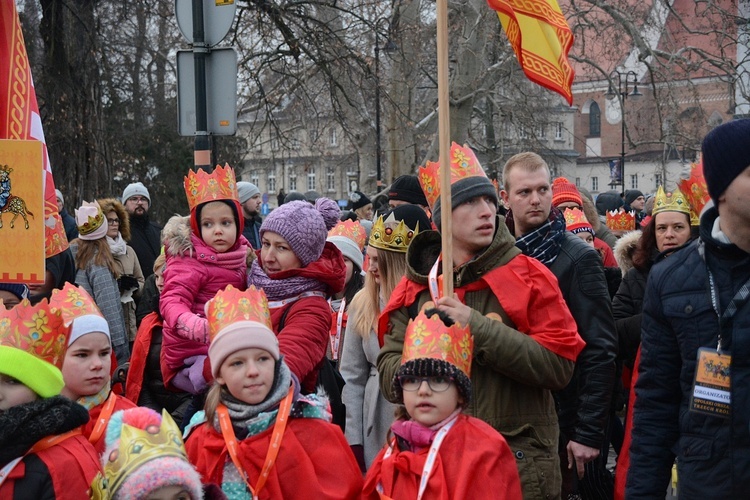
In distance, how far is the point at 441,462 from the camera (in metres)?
3.73

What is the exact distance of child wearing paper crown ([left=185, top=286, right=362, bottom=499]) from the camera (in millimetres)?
3969

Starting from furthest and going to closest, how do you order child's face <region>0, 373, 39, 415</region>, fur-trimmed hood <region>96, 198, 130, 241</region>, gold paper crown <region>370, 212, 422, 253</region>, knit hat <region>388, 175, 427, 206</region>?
fur-trimmed hood <region>96, 198, 130, 241</region>, knit hat <region>388, 175, 427, 206</region>, gold paper crown <region>370, 212, 422, 253</region>, child's face <region>0, 373, 39, 415</region>

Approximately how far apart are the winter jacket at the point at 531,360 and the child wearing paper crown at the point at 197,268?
1.13 meters

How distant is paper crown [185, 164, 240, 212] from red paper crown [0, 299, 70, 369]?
170cm

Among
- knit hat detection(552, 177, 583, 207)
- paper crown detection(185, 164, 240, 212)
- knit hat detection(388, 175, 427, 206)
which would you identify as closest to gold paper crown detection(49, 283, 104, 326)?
paper crown detection(185, 164, 240, 212)

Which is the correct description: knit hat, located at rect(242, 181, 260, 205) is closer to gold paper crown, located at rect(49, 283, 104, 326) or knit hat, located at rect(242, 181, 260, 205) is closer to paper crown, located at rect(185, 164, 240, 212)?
paper crown, located at rect(185, 164, 240, 212)

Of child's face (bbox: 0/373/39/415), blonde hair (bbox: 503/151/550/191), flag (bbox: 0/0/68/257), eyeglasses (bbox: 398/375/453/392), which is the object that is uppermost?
flag (bbox: 0/0/68/257)

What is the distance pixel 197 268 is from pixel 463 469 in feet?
6.33

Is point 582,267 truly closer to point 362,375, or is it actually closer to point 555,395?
point 555,395

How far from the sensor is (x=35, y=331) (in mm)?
3666

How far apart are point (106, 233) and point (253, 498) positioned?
4931 millimetres

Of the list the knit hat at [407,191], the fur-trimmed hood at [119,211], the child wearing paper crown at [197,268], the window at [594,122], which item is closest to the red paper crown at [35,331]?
the child wearing paper crown at [197,268]

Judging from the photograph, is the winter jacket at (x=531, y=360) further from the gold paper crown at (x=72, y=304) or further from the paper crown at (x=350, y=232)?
the paper crown at (x=350, y=232)

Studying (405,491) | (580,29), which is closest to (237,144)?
(580,29)
